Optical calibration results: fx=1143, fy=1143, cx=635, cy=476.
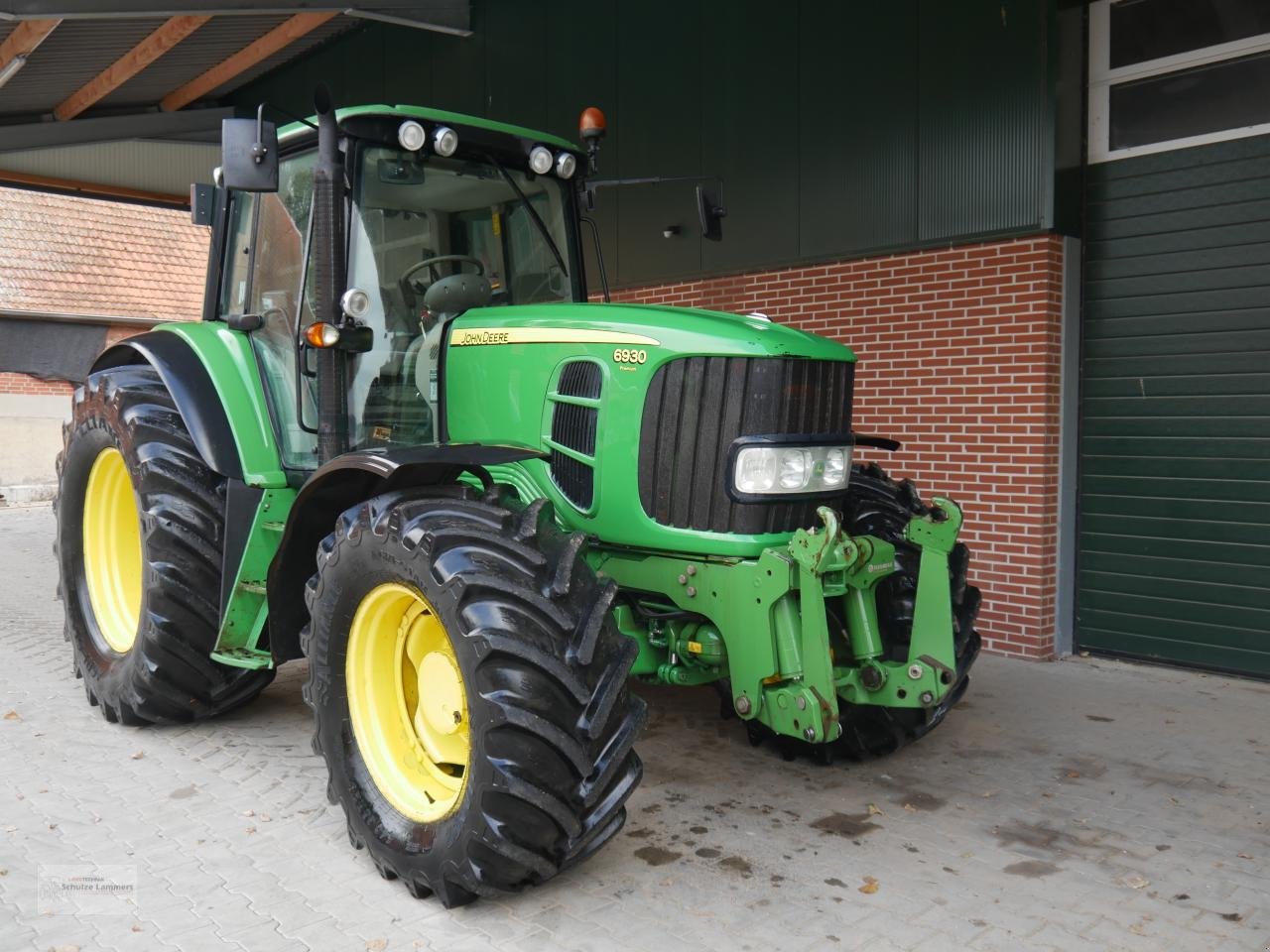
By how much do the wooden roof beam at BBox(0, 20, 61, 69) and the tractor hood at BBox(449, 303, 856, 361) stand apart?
5147 mm

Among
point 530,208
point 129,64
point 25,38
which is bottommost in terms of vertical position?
point 530,208

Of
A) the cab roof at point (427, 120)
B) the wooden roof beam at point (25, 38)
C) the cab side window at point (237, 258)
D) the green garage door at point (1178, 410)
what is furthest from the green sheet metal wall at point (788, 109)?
the cab side window at point (237, 258)

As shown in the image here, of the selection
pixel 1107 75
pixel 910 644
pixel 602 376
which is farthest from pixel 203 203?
pixel 1107 75

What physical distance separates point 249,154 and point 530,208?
3.68 feet

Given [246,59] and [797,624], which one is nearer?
[797,624]

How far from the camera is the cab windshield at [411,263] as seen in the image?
13.1 ft

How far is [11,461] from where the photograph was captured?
53.1 ft

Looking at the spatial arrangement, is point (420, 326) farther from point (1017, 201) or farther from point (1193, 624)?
point (1193, 624)

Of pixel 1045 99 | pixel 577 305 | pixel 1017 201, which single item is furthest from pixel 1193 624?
pixel 577 305

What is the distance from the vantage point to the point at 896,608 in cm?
407

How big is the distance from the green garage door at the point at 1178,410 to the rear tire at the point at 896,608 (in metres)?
2.54

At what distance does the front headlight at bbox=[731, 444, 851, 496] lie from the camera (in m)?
3.54

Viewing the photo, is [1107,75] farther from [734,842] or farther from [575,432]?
[734,842]

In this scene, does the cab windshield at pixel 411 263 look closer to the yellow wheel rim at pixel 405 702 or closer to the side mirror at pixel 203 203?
the yellow wheel rim at pixel 405 702
